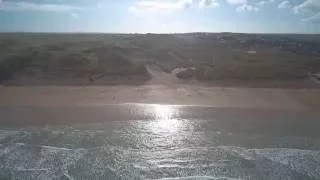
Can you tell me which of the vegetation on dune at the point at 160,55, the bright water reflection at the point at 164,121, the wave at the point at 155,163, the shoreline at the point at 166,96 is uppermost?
the vegetation on dune at the point at 160,55

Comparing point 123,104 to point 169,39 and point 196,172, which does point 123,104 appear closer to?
point 196,172

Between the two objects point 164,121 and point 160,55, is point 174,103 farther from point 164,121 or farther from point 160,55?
point 160,55

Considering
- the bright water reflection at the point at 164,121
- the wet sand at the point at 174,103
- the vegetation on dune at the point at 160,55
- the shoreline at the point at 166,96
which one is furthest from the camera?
the vegetation on dune at the point at 160,55

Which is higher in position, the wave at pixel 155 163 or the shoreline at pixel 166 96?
the shoreline at pixel 166 96

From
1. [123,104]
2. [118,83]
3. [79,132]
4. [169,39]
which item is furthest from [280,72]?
[79,132]

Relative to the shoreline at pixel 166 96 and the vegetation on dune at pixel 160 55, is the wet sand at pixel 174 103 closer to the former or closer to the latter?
the shoreline at pixel 166 96

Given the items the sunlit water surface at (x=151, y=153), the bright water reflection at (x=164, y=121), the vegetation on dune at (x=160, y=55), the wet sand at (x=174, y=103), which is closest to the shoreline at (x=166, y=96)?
the wet sand at (x=174, y=103)

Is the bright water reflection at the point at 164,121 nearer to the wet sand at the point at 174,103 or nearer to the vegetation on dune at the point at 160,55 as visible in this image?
the wet sand at the point at 174,103

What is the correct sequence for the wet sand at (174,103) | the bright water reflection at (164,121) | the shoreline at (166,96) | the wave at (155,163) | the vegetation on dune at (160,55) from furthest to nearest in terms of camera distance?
the vegetation on dune at (160,55), the shoreline at (166,96), the wet sand at (174,103), the bright water reflection at (164,121), the wave at (155,163)

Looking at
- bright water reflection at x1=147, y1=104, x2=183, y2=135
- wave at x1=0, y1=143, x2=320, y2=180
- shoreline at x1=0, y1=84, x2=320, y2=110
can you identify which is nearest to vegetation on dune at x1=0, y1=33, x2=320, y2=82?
shoreline at x1=0, y1=84, x2=320, y2=110

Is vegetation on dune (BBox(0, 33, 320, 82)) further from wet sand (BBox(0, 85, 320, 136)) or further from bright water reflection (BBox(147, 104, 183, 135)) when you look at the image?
bright water reflection (BBox(147, 104, 183, 135))

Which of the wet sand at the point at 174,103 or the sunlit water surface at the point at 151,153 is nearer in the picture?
the sunlit water surface at the point at 151,153
